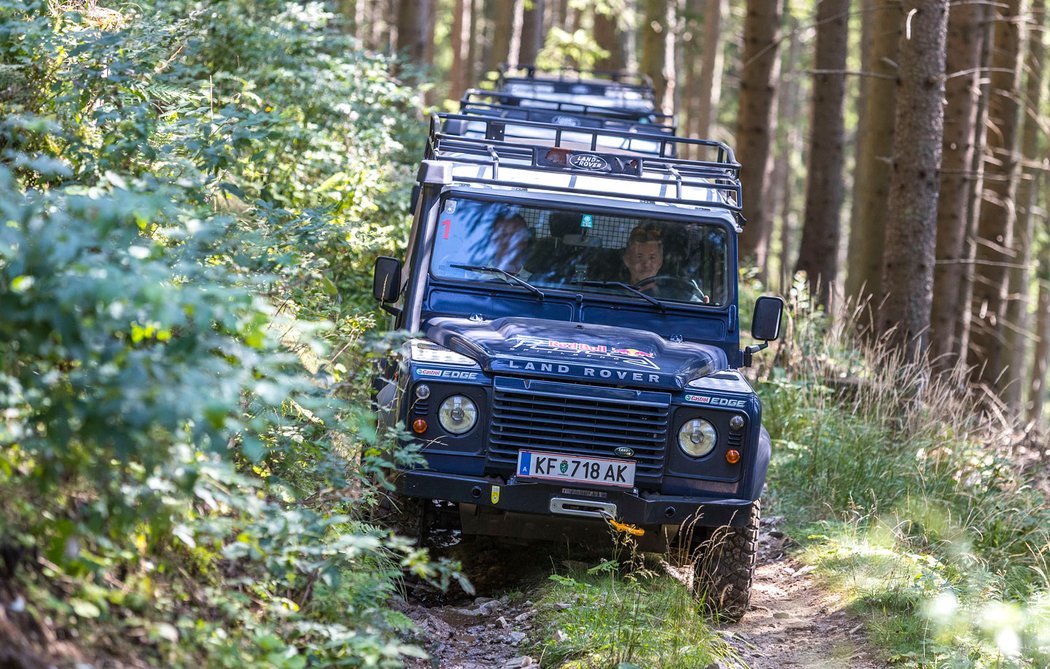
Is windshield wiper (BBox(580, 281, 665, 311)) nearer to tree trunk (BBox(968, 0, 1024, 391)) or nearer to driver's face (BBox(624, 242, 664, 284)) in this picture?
driver's face (BBox(624, 242, 664, 284))

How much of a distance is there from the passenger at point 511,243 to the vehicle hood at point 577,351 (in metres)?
0.37

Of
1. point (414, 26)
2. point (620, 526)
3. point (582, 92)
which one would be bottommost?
point (620, 526)

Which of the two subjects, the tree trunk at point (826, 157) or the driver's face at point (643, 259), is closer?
the driver's face at point (643, 259)

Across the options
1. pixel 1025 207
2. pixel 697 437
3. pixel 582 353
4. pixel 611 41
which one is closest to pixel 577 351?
pixel 582 353

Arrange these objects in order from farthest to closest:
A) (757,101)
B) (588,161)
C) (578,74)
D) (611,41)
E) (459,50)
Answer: (459,50)
(611,41)
(578,74)
(757,101)
(588,161)

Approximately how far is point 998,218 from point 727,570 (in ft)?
37.1

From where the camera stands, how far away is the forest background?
3.28m

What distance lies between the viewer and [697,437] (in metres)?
5.73

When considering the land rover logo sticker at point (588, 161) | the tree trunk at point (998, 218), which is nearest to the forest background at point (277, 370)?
Answer: the tree trunk at point (998, 218)

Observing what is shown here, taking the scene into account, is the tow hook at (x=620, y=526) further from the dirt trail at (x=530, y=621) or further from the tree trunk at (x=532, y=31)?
the tree trunk at (x=532, y=31)

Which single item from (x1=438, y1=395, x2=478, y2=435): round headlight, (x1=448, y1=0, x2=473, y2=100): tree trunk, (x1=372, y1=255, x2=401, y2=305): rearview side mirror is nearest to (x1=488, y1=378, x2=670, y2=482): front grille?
(x1=438, y1=395, x2=478, y2=435): round headlight

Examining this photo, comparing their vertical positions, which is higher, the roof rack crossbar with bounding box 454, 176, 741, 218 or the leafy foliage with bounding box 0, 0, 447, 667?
the roof rack crossbar with bounding box 454, 176, 741, 218

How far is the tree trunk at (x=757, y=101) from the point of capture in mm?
14516

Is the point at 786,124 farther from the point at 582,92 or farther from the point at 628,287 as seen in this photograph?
the point at 628,287
